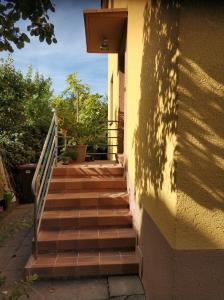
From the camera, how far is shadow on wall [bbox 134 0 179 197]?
8.97ft

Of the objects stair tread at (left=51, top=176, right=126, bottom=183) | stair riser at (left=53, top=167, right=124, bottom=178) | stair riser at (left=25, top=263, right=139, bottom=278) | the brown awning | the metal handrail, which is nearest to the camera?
stair riser at (left=25, top=263, right=139, bottom=278)

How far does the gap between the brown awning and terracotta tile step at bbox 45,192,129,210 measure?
3215 millimetres

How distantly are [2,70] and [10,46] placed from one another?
6282mm

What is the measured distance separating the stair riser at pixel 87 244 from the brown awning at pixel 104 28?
386 cm

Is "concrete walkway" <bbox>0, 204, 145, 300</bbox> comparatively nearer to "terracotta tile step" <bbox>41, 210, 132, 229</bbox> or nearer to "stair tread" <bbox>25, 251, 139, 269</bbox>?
"stair tread" <bbox>25, 251, 139, 269</bbox>

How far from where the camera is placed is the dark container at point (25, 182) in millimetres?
8469

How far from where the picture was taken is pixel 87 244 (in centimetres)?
452

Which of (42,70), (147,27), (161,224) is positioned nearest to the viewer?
(161,224)

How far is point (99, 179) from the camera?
5828 millimetres

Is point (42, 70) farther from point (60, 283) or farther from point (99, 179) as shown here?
point (60, 283)

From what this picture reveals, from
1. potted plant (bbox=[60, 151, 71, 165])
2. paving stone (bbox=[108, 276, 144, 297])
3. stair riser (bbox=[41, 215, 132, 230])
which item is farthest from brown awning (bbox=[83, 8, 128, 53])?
paving stone (bbox=[108, 276, 144, 297])

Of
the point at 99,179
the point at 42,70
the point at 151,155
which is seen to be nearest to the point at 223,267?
the point at 151,155

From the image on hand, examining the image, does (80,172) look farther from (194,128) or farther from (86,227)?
(194,128)

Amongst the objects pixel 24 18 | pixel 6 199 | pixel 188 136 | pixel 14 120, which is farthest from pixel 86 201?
pixel 14 120
